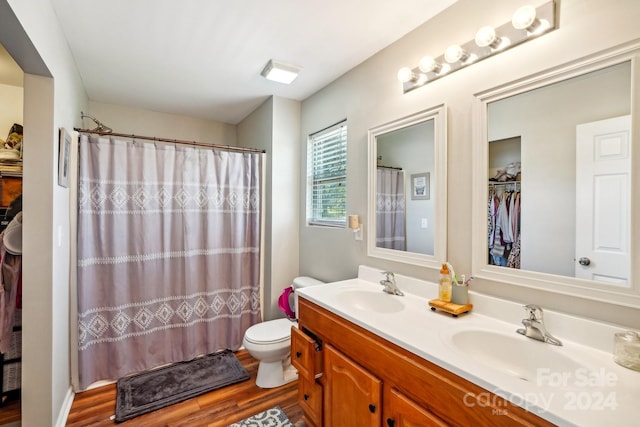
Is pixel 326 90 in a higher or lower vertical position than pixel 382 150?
Result: higher

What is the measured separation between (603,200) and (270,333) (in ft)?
6.48

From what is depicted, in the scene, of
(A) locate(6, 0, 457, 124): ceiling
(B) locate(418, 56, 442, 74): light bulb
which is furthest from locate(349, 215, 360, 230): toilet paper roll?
(A) locate(6, 0, 457, 124): ceiling

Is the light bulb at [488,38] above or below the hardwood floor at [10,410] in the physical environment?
above

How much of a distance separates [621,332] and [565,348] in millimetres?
169

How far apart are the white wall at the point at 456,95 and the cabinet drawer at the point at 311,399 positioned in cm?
81

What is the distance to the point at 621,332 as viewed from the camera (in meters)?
0.96

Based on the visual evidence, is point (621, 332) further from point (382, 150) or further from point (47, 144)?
point (47, 144)

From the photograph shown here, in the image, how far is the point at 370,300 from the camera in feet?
5.77

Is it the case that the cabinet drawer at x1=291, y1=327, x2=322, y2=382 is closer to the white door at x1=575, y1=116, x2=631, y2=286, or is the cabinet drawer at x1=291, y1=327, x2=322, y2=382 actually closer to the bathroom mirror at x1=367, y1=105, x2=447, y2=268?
the bathroom mirror at x1=367, y1=105, x2=447, y2=268

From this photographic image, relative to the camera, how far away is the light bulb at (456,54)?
55.9 inches

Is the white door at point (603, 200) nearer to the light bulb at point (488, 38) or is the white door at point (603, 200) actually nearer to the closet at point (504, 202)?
the closet at point (504, 202)

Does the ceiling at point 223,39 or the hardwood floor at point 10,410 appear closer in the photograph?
the ceiling at point 223,39

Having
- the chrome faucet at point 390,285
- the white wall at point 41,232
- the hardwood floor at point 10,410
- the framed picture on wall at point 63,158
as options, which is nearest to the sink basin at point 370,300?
Answer: the chrome faucet at point 390,285

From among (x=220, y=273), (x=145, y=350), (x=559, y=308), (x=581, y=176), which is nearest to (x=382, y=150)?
(x=581, y=176)
